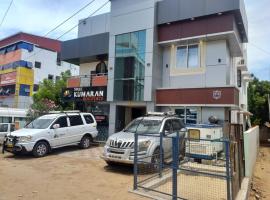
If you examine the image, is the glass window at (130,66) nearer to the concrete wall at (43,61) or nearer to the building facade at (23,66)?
the building facade at (23,66)

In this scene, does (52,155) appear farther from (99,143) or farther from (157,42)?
(157,42)

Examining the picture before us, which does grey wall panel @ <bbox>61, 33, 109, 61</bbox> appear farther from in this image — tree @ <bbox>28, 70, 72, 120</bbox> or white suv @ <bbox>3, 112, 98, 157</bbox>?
white suv @ <bbox>3, 112, 98, 157</bbox>

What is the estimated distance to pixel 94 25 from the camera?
2177 cm

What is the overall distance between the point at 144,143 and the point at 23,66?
112 ft

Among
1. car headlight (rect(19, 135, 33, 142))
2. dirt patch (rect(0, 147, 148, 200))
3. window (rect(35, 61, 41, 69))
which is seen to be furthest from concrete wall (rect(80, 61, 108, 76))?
window (rect(35, 61, 41, 69))

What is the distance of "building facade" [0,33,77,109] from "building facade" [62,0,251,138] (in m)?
23.6

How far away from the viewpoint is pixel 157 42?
664 inches

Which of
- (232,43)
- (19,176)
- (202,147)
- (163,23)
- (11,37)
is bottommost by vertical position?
(19,176)

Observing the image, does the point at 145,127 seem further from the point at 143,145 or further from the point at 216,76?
the point at 216,76

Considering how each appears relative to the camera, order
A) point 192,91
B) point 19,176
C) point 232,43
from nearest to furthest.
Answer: point 19,176 → point 192,91 → point 232,43

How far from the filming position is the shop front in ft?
60.0

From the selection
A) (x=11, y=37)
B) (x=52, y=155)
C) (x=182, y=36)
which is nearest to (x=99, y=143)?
(x=52, y=155)

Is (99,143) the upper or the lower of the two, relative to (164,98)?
lower

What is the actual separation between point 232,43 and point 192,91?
3.89 m
